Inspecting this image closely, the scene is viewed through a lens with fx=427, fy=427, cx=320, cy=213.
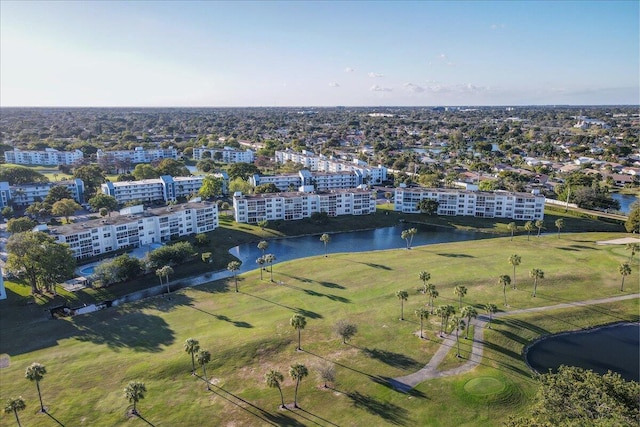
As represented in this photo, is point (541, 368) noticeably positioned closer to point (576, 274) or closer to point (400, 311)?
point (400, 311)

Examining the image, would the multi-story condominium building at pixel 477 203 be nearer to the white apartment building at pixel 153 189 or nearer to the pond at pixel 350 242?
the pond at pixel 350 242

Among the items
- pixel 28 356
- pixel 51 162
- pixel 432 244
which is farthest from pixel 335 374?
pixel 51 162

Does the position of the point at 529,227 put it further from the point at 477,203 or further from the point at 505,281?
the point at 505,281

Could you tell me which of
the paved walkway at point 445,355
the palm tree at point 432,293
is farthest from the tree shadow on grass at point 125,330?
the palm tree at point 432,293

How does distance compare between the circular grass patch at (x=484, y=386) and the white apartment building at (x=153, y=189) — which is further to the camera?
the white apartment building at (x=153, y=189)

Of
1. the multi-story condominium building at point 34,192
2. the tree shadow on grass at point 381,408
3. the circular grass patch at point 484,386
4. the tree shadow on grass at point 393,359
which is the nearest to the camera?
the tree shadow on grass at point 381,408

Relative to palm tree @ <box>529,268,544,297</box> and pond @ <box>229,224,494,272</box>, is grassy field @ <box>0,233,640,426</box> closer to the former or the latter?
palm tree @ <box>529,268,544,297</box>
